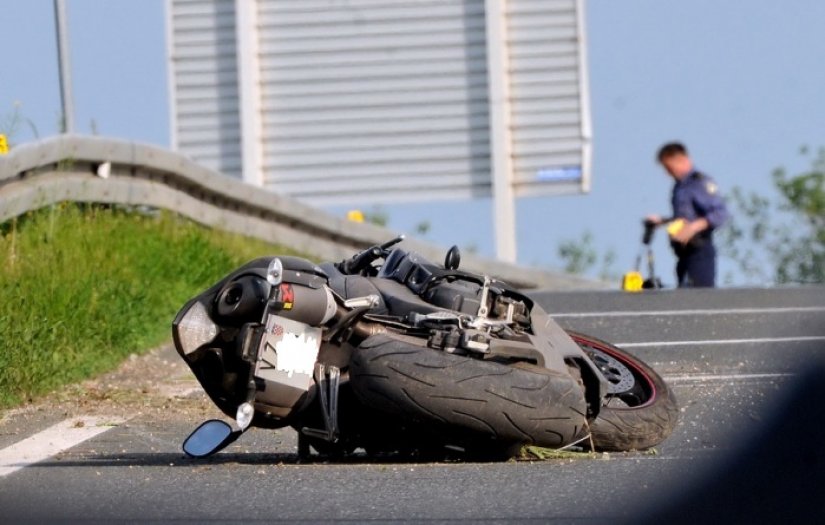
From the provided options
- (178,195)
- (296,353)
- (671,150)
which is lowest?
(296,353)

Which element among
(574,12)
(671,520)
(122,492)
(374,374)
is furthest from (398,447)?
(574,12)

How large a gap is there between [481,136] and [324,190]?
2646 mm

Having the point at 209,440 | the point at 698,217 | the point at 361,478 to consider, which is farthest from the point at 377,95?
the point at 361,478

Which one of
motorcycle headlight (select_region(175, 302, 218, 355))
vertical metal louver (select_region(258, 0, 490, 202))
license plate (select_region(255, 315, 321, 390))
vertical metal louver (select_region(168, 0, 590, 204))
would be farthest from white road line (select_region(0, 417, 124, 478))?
vertical metal louver (select_region(258, 0, 490, 202))

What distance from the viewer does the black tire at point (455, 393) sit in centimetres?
762

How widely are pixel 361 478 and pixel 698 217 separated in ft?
35.3

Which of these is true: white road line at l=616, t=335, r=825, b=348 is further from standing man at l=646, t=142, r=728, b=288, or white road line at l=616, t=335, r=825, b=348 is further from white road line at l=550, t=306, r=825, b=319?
standing man at l=646, t=142, r=728, b=288

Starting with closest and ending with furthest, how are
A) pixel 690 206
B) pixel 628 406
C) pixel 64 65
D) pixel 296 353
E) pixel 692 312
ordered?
1. pixel 296 353
2. pixel 628 406
3. pixel 692 312
4. pixel 64 65
5. pixel 690 206

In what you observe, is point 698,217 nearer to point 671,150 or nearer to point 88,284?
point 671,150

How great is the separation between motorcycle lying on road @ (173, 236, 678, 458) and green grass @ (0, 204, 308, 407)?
9.98 feet

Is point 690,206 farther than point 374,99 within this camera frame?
No

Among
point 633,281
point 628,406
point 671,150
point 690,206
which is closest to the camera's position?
point 628,406

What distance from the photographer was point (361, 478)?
754 cm

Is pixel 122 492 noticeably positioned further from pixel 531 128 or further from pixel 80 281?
pixel 531 128
